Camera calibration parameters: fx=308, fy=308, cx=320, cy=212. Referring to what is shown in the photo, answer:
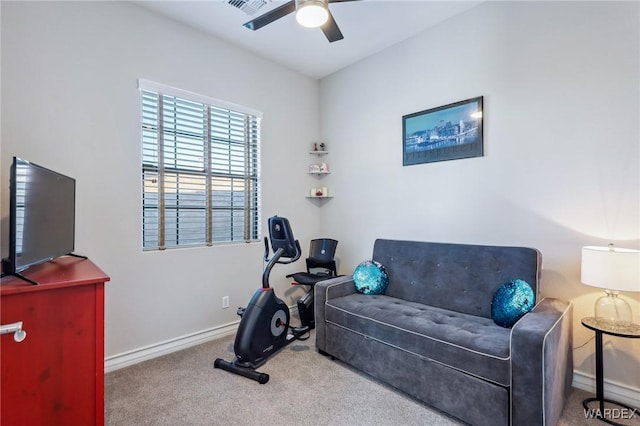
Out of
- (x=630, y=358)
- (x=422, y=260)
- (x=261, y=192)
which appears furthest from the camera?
(x=261, y=192)

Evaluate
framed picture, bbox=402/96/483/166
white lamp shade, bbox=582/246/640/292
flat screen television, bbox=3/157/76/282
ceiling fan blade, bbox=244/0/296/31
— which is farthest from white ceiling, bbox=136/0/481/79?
white lamp shade, bbox=582/246/640/292

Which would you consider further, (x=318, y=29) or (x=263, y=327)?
(x=318, y=29)

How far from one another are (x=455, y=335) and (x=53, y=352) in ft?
6.66

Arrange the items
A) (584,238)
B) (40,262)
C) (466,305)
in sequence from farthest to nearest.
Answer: (466,305)
(584,238)
(40,262)

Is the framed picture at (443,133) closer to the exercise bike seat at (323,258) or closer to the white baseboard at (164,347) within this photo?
the exercise bike seat at (323,258)

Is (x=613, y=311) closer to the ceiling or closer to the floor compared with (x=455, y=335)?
closer to the ceiling

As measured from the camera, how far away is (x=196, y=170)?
3000mm

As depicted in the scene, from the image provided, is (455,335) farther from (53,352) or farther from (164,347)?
(164,347)

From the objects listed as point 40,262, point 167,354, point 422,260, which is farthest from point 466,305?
point 40,262

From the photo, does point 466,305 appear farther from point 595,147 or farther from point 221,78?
point 221,78

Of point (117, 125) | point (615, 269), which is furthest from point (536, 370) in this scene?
point (117, 125)

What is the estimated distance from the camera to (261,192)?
11.4ft

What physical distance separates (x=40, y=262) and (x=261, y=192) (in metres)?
2.09

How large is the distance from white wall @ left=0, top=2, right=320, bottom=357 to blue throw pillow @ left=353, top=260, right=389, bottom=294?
47.5 inches
